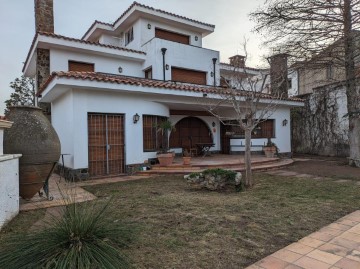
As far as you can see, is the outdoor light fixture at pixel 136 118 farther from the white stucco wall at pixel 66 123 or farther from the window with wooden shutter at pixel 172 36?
the window with wooden shutter at pixel 172 36

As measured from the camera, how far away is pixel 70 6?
1384 cm

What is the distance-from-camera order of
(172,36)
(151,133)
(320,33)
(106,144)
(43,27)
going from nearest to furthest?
(106,144), (320,33), (151,133), (43,27), (172,36)

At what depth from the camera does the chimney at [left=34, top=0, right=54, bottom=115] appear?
1264cm

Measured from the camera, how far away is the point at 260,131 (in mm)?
15367

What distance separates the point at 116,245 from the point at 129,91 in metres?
7.52

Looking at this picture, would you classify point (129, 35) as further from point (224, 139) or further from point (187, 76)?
point (224, 139)

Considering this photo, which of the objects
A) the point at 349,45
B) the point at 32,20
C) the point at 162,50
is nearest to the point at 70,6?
the point at 32,20

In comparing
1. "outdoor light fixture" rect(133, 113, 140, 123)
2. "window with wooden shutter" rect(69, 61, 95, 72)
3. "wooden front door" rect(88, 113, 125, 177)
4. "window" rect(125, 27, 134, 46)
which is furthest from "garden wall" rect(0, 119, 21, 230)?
"window" rect(125, 27, 134, 46)

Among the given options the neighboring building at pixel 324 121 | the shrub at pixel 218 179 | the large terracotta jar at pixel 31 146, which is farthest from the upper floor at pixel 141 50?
the shrub at pixel 218 179

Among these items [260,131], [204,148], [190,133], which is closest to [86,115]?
[190,133]

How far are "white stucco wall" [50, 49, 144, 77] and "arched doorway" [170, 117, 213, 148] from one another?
386 centimetres

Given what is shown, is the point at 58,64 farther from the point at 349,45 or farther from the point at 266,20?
the point at 349,45

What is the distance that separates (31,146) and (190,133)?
10.0 meters

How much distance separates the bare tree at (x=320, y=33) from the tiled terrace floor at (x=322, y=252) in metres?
Result: 9.26
